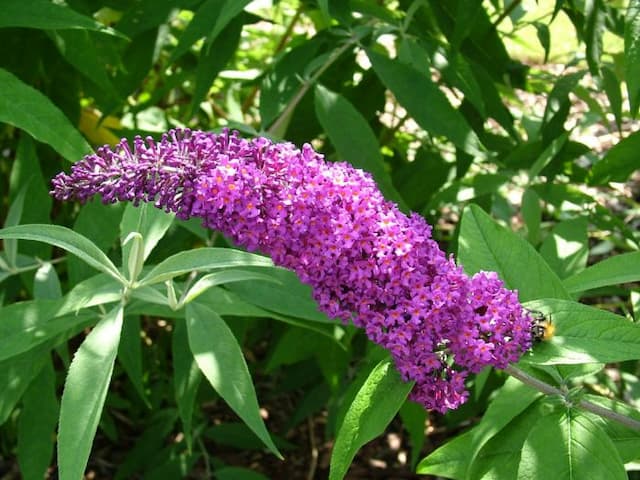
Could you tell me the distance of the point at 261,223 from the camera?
1674mm

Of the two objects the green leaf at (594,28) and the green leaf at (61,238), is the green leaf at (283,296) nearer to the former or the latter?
the green leaf at (61,238)

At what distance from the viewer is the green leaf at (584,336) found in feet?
5.27

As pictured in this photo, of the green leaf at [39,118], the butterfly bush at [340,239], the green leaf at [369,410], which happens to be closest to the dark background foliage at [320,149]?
the green leaf at [39,118]

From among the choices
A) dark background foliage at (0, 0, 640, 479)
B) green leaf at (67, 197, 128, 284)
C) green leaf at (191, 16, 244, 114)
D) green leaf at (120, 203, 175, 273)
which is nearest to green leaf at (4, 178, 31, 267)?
dark background foliage at (0, 0, 640, 479)

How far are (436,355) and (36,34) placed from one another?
182 cm

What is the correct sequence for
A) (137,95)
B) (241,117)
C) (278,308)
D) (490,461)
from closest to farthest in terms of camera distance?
(490,461) → (278,308) → (241,117) → (137,95)

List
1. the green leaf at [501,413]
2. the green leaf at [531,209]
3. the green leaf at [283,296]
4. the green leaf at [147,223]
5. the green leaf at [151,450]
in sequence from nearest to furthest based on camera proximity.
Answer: the green leaf at [501,413]
the green leaf at [147,223]
the green leaf at [283,296]
the green leaf at [531,209]
the green leaf at [151,450]

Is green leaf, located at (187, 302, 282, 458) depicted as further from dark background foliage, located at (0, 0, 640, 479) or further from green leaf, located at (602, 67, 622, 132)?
green leaf, located at (602, 67, 622, 132)

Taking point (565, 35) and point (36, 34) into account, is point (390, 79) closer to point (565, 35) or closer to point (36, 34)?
point (36, 34)

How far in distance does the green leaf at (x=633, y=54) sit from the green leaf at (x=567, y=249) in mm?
563

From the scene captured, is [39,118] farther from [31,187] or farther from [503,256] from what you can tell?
[503,256]

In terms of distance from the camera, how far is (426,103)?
252 cm

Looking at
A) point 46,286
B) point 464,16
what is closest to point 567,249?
point 464,16

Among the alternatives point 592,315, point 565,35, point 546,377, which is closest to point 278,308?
point 546,377
